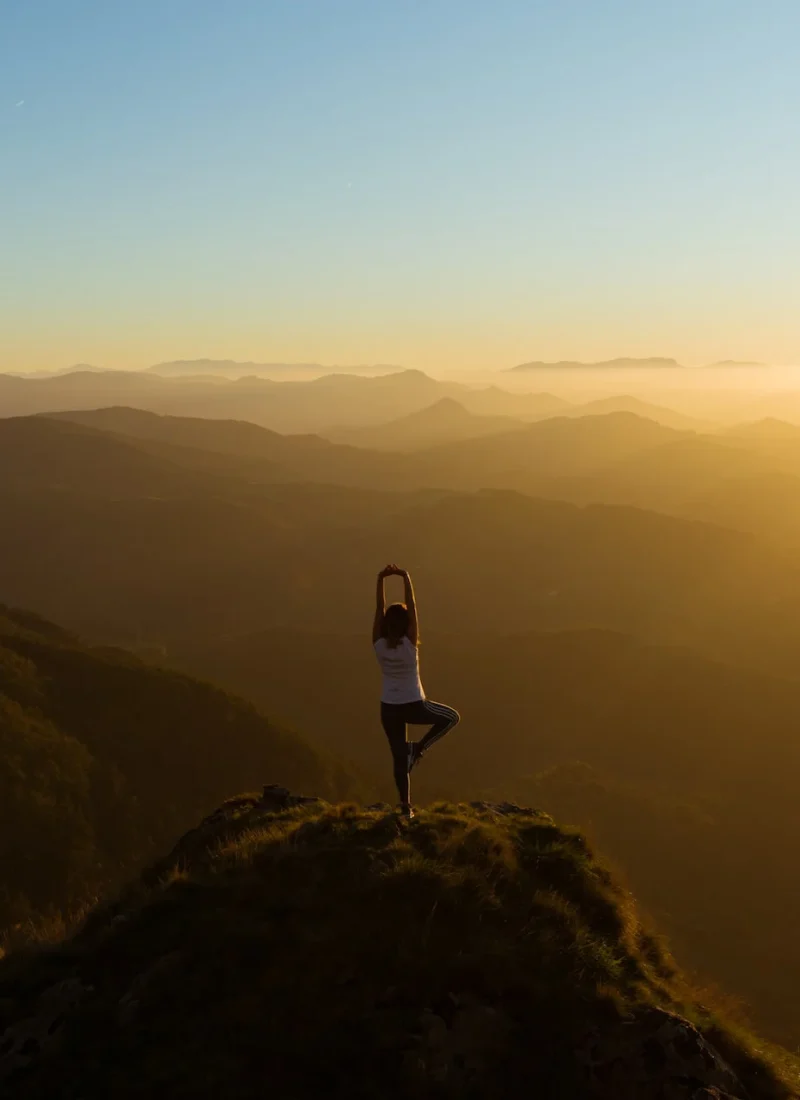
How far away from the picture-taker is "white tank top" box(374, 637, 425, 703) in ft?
31.9

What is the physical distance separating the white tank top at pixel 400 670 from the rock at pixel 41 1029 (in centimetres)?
451

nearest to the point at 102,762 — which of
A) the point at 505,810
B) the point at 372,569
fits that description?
the point at 505,810

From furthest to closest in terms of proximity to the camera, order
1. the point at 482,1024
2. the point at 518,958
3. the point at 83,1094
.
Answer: the point at 518,958
the point at 482,1024
the point at 83,1094

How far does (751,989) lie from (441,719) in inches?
1880

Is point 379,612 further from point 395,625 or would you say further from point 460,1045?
point 460,1045

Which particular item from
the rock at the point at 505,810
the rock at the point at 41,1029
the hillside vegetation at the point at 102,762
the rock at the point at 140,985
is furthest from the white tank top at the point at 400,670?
the hillside vegetation at the point at 102,762

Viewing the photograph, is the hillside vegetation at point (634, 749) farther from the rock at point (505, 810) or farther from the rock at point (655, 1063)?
the rock at point (655, 1063)

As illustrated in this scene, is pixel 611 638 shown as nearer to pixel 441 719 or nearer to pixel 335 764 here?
pixel 335 764

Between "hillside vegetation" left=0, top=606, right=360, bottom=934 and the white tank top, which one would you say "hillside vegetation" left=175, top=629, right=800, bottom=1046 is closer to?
"hillside vegetation" left=0, top=606, right=360, bottom=934

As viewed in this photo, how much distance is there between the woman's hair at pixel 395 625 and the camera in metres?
9.65

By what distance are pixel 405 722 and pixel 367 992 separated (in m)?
3.46

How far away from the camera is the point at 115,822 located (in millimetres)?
48250

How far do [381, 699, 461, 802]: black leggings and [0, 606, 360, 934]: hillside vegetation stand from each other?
1250 inches

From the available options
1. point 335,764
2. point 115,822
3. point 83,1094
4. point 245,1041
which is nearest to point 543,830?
Answer: point 245,1041
